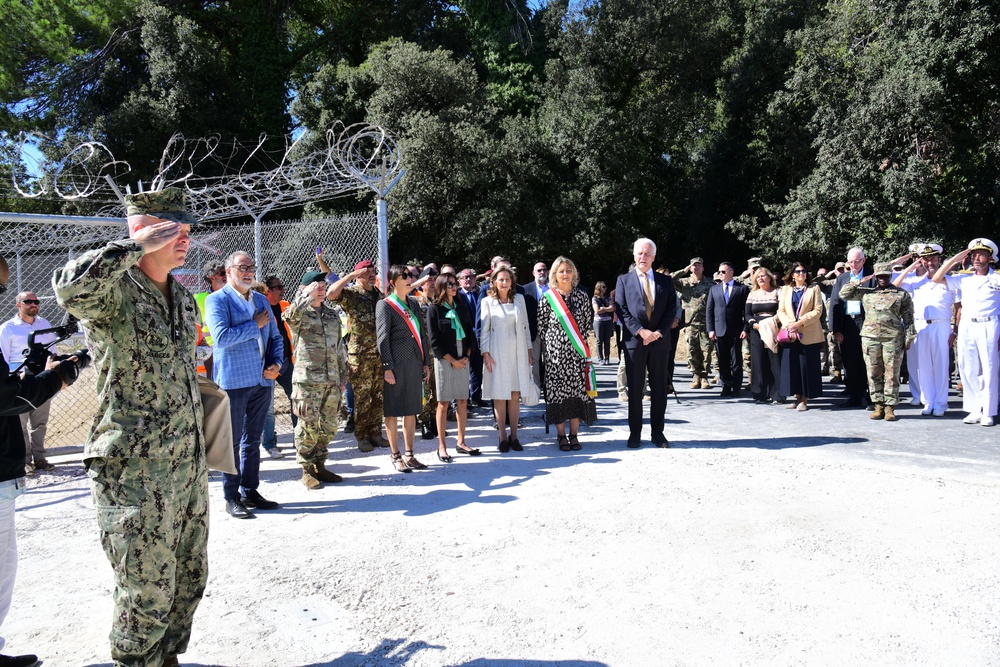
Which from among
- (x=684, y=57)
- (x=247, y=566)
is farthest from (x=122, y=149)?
(x=247, y=566)

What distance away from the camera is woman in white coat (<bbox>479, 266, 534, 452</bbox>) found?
7473 mm

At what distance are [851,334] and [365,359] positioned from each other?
21.6 ft

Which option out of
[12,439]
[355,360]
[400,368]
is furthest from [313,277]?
[12,439]

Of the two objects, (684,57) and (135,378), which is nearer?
(135,378)

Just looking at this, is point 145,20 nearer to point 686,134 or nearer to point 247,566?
point 686,134

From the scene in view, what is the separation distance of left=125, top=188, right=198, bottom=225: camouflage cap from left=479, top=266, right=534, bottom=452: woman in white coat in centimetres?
458

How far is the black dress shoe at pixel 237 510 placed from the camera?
545 cm

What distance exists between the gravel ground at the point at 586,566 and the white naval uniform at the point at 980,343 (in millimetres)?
1517

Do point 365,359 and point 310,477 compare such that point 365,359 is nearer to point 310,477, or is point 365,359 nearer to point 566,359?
point 310,477

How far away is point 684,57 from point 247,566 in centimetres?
2705

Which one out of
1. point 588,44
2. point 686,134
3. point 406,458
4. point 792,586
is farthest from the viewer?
point 686,134

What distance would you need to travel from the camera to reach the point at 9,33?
76.4 ft

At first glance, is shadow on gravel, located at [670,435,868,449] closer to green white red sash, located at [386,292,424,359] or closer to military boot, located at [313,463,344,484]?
green white red sash, located at [386,292,424,359]

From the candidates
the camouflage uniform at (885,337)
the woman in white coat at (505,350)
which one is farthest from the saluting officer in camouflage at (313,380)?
the camouflage uniform at (885,337)
